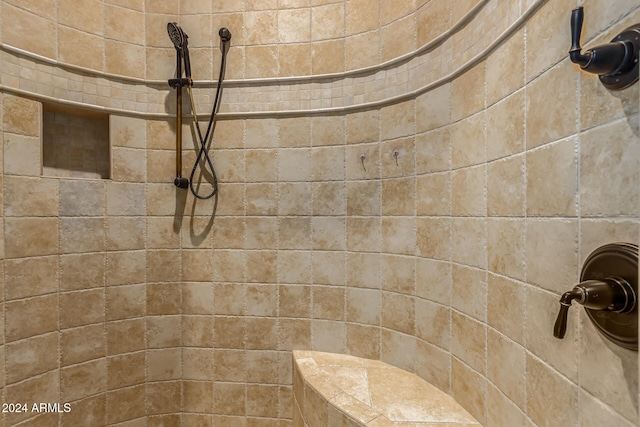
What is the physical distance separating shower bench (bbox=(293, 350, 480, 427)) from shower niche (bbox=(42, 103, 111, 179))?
5.22 feet

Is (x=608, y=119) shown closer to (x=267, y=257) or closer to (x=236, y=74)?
(x=267, y=257)

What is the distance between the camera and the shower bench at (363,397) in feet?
3.66

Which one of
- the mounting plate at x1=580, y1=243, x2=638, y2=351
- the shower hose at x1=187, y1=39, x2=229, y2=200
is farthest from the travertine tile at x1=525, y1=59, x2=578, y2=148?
the shower hose at x1=187, y1=39, x2=229, y2=200

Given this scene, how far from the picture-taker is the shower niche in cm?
156

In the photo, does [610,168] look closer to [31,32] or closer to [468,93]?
[468,93]

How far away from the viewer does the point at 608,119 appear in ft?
2.04

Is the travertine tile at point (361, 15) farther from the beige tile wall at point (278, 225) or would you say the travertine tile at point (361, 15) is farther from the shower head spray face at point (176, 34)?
the shower head spray face at point (176, 34)

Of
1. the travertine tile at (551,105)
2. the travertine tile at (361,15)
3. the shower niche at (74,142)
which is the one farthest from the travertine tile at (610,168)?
the shower niche at (74,142)

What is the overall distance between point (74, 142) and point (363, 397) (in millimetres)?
2006

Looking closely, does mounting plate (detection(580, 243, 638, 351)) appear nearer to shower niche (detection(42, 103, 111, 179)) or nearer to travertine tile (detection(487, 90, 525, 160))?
travertine tile (detection(487, 90, 525, 160))

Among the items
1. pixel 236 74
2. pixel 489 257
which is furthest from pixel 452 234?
pixel 236 74

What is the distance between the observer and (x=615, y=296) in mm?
552

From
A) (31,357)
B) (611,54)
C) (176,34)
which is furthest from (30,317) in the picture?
(611,54)

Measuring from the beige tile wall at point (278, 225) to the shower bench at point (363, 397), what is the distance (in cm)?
7
